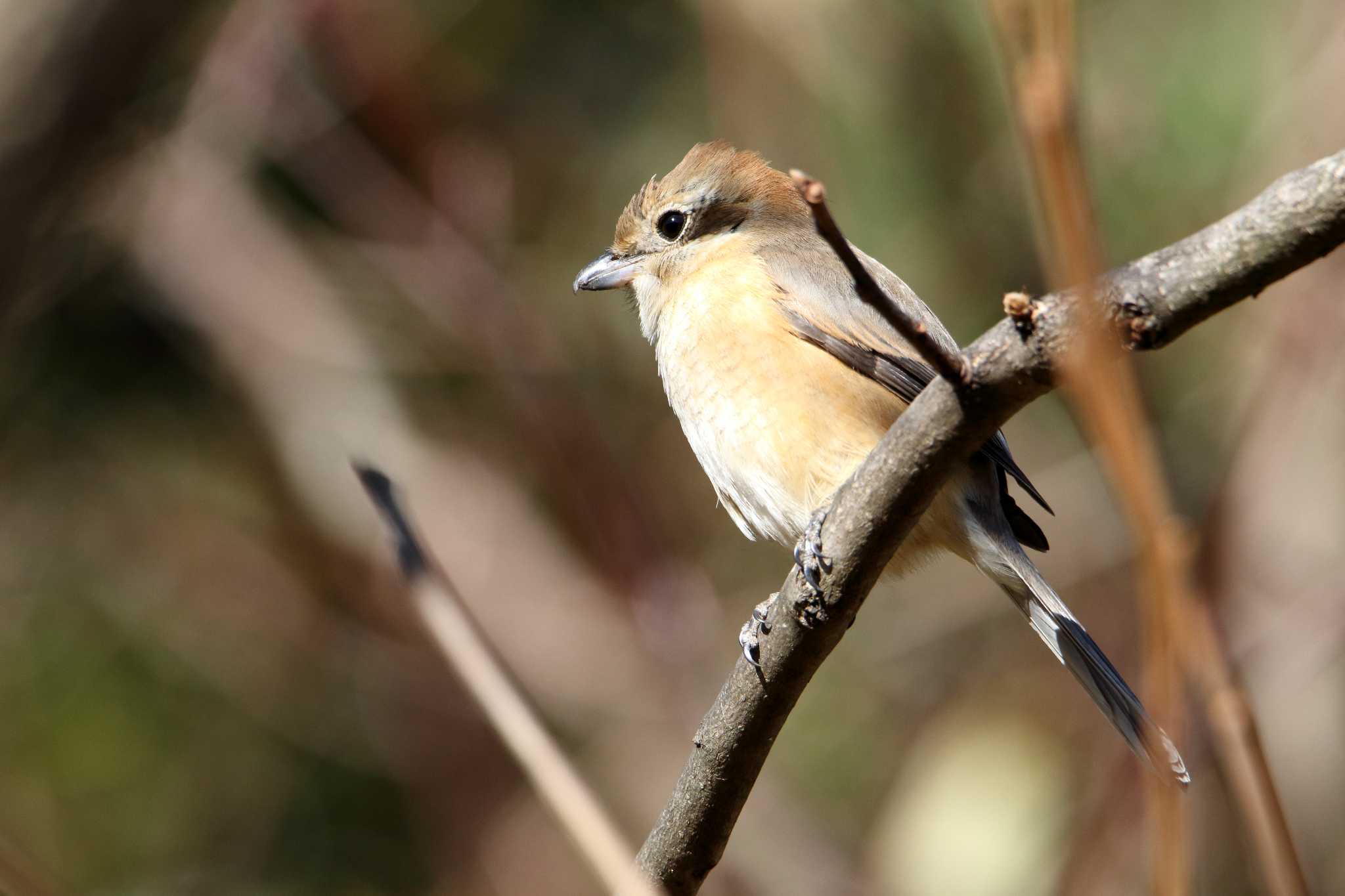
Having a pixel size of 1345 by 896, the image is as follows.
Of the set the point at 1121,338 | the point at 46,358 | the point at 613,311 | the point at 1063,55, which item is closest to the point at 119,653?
the point at 46,358

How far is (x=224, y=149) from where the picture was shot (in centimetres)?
521

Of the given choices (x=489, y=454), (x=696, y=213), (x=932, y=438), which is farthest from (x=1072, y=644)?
(x=489, y=454)

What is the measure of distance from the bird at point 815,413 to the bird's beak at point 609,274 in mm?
288

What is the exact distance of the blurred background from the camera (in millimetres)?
4691

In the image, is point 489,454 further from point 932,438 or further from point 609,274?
point 932,438

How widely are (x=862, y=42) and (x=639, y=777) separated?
9.90ft

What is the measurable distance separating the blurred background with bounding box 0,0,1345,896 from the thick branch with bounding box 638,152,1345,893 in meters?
2.35

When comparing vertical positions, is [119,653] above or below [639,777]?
above

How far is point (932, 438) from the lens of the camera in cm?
169

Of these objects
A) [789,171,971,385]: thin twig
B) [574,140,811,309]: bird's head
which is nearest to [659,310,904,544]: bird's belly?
[574,140,811,309]: bird's head

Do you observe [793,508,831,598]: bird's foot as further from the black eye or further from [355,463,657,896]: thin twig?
the black eye

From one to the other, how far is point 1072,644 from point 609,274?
5.19 ft

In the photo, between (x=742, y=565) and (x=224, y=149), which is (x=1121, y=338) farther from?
(x=224, y=149)

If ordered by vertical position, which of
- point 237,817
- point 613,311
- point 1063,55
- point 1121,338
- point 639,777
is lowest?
point 639,777
